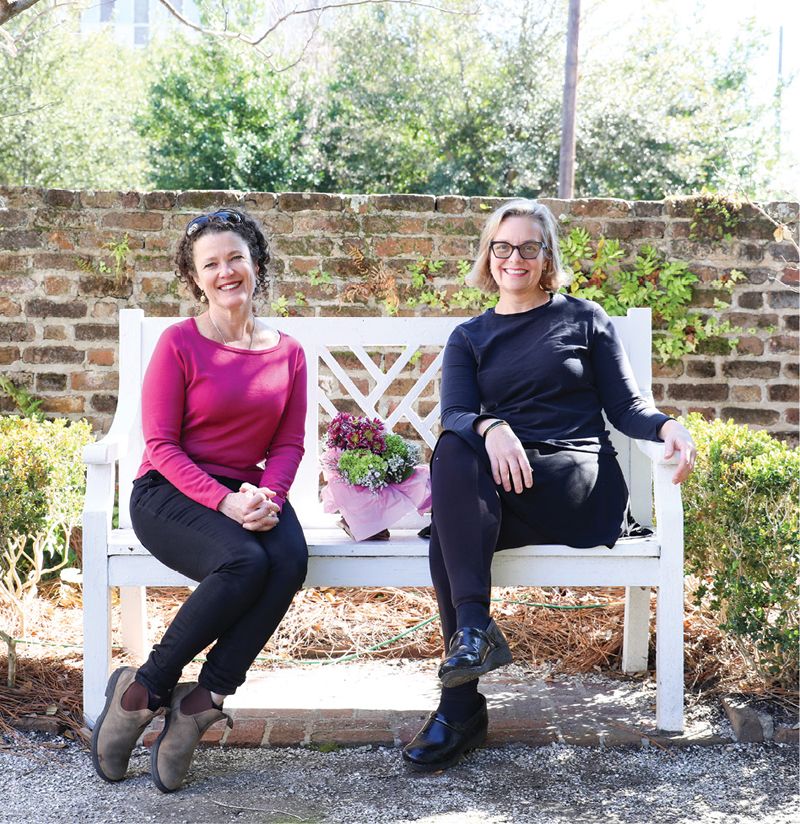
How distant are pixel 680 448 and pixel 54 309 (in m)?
3.08

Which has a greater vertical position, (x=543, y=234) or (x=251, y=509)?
(x=543, y=234)

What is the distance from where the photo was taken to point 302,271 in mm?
4402

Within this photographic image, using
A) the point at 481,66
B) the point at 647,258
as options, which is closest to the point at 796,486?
the point at 647,258

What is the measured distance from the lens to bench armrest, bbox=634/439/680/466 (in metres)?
2.44

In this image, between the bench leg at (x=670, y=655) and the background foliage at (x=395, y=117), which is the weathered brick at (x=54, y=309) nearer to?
the bench leg at (x=670, y=655)

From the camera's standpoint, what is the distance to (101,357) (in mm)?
4402

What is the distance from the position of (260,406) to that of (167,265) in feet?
7.14

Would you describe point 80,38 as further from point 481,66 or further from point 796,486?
point 796,486

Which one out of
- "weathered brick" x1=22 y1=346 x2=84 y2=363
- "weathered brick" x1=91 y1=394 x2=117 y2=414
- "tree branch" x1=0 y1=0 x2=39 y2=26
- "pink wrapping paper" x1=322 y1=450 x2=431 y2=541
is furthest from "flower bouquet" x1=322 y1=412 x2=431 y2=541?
"weathered brick" x1=22 y1=346 x2=84 y2=363

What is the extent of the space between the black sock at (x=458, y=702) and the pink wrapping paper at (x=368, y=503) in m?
0.46

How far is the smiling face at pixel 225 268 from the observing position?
98.0 inches

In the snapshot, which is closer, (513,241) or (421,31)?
(513,241)

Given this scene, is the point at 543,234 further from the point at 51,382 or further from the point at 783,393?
the point at 51,382

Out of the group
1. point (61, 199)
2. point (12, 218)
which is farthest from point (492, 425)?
point (12, 218)
